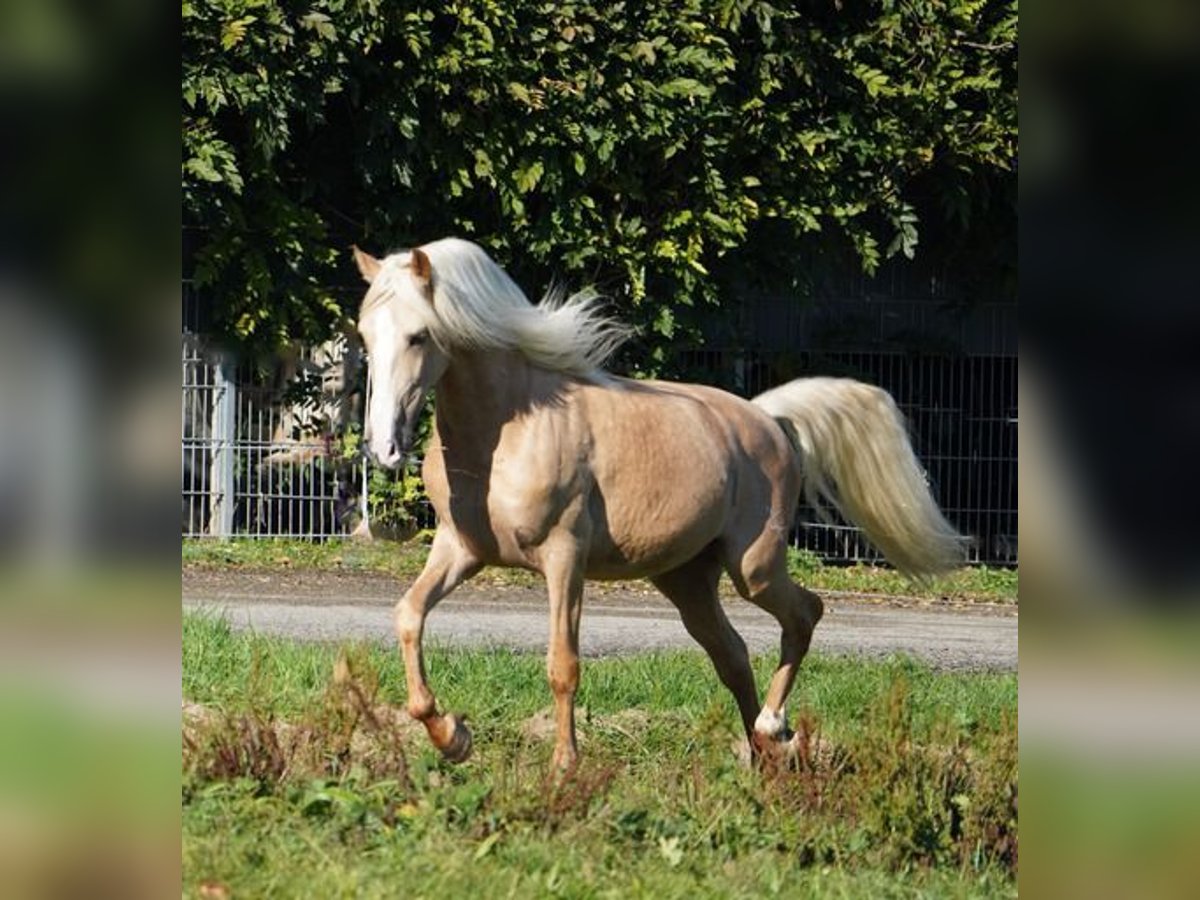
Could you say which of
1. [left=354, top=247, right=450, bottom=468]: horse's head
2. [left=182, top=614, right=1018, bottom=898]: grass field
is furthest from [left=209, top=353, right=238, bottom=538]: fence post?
[left=354, top=247, right=450, bottom=468]: horse's head

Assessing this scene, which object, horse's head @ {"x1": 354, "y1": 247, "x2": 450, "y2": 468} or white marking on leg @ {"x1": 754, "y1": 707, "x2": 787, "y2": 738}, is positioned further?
white marking on leg @ {"x1": 754, "y1": 707, "x2": 787, "y2": 738}

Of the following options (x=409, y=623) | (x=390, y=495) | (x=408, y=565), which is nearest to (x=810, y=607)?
(x=409, y=623)

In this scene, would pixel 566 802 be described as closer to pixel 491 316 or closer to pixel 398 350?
pixel 398 350

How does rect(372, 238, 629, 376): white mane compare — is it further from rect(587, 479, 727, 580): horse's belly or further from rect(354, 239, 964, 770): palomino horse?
rect(587, 479, 727, 580): horse's belly

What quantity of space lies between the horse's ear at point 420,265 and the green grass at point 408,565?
303 inches

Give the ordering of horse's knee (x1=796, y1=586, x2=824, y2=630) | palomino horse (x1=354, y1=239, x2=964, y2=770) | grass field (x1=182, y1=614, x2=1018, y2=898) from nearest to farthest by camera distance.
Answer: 1. grass field (x1=182, y1=614, x2=1018, y2=898)
2. palomino horse (x1=354, y1=239, x2=964, y2=770)
3. horse's knee (x1=796, y1=586, x2=824, y2=630)

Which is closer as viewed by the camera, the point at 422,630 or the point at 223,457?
the point at 422,630

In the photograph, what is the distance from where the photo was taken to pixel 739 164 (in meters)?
14.6

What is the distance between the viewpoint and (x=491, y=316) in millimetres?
6531

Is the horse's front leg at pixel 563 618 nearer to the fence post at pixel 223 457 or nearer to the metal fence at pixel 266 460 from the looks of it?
the metal fence at pixel 266 460

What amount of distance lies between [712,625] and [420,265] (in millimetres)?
2256

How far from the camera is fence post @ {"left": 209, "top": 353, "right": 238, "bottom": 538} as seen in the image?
15.3m
